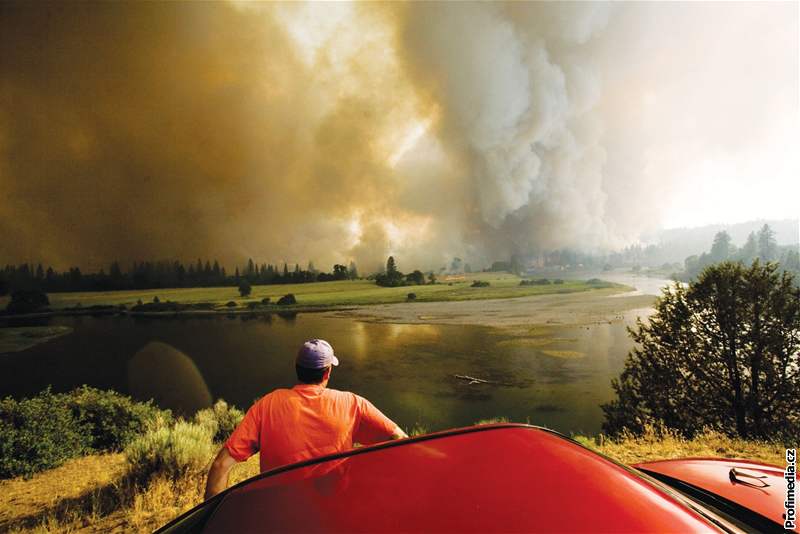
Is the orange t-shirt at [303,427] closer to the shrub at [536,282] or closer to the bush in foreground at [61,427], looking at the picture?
the bush in foreground at [61,427]

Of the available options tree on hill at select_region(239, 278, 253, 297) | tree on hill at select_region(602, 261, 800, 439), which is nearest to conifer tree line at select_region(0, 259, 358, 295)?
tree on hill at select_region(239, 278, 253, 297)

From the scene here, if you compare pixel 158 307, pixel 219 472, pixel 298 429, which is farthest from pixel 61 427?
pixel 158 307

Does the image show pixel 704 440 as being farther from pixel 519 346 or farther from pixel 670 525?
pixel 519 346

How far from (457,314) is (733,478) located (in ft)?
92.8

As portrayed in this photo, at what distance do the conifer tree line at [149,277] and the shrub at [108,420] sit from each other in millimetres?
17669

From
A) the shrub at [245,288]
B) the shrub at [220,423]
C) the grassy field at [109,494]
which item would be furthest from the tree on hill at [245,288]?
the grassy field at [109,494]

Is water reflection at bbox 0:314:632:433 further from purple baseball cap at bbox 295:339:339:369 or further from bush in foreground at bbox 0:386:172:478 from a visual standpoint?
purple baseball cap at bbox 295:339:339:369

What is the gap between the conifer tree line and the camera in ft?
70.8

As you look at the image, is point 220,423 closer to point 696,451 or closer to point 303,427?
point 303,427

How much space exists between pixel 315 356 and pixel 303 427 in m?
0.38

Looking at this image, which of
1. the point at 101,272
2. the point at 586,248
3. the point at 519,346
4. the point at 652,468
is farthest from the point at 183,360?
the point at 586,248

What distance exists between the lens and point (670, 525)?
0.69 meters

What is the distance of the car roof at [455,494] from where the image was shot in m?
0.64

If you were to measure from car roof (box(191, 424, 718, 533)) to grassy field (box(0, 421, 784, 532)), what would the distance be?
2363 millimetres
